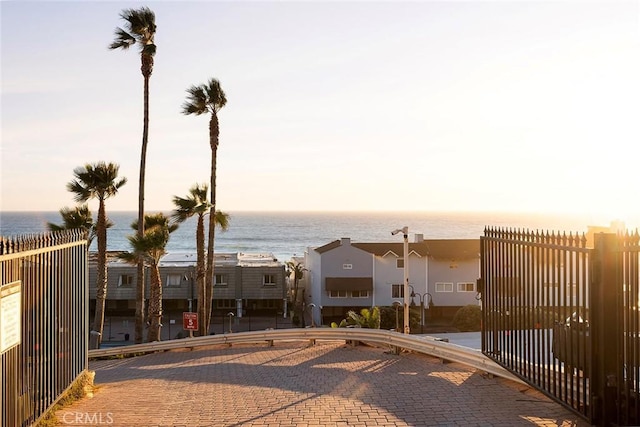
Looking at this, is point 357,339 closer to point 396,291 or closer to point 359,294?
point 359,294

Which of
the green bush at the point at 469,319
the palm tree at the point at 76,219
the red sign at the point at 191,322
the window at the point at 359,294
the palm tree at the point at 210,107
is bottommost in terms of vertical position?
the green bush at the point at 469,319

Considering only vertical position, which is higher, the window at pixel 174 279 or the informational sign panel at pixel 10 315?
the informational sign panel at pixel 10 315

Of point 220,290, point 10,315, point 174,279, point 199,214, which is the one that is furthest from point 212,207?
point 174,279

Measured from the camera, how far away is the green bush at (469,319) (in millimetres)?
46844

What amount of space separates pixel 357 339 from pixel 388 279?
39.8 metres

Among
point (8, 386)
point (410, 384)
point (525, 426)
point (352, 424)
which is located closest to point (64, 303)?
point (8, 386)

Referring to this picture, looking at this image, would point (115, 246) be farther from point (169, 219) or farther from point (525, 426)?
point (525, 426)

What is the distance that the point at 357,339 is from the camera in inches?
691

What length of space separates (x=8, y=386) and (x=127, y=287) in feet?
176

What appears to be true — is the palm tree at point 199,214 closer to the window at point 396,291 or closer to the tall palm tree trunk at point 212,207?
the tall palm tree trunk at point 212,207

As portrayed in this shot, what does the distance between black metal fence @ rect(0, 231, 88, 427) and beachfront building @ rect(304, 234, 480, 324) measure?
44.8 meters

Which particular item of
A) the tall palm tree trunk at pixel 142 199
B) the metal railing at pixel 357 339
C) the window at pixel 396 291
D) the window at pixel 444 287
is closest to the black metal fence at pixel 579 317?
the metal railing at pixel 357 339

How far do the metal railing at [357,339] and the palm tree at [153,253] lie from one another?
17.1ft

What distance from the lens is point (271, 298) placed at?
193 feet
